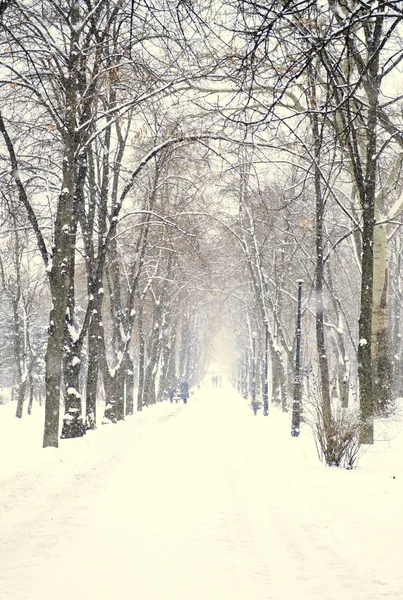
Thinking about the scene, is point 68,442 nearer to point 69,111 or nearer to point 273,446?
point 273,446

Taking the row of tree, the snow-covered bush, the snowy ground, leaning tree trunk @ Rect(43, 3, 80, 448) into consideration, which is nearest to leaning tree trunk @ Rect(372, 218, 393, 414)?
the row of tree

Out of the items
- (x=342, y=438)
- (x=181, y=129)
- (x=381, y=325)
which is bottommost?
(x=342, y=438)

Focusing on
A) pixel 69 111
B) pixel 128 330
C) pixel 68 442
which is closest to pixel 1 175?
pixel 69 111

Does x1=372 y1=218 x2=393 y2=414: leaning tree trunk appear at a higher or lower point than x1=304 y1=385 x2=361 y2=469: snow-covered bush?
higher

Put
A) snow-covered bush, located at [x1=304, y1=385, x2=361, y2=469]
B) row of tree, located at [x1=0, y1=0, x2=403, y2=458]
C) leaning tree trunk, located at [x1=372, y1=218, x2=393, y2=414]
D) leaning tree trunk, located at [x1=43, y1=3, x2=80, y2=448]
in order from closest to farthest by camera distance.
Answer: row of tree, located at [x1=0, y1=0, x2=403, y2=458] → snow-covered bush, located at [x1=304, y1=385, x2=361, y2=469] → leaning tree trunk, located at [x1=43, y1=3, x2=80, y2=448] → leaning tree trunk, located at [x1=372, y1=218, x2=393, y2=414]

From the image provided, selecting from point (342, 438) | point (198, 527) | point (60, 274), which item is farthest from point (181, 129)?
point (198, 527)

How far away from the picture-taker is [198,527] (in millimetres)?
6379

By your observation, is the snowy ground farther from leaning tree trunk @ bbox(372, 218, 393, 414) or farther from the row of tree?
leaning tree trunk @ bbox(372, 218, 393, 414)

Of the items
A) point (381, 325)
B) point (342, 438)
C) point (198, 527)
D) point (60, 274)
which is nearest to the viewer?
point (198, 527)

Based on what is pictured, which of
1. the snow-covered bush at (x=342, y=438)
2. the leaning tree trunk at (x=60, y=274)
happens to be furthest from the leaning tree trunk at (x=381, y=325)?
the leaning tree trunk at (x=60, y=274)

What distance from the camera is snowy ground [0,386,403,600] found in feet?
A: 14.9

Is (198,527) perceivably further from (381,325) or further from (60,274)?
(381,325)

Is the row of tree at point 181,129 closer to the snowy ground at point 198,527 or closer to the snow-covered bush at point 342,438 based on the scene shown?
the snow-covered bush at point 342,438

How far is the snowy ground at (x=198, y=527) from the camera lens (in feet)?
14.9
